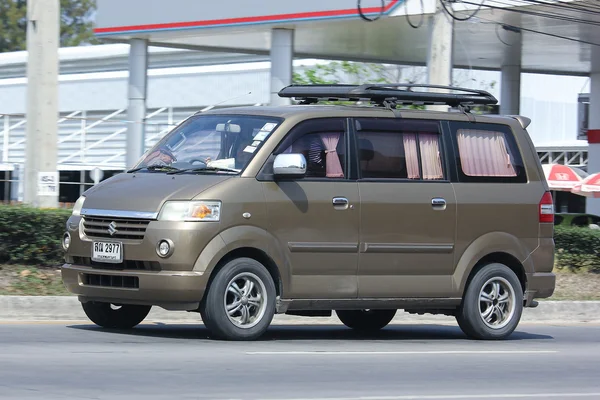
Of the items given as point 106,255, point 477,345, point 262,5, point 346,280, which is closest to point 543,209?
point 477,345

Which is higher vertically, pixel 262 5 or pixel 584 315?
pixel 262 5

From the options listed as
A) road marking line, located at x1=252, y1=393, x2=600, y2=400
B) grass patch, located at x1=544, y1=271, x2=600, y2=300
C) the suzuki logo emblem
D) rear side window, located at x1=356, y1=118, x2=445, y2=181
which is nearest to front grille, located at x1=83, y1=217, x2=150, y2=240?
the suzuki logo emblem

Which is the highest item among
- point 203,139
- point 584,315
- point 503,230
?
point 203,139

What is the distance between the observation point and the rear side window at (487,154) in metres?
11.3

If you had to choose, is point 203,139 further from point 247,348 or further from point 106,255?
point 247,348

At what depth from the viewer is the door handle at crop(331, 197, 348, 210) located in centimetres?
1027

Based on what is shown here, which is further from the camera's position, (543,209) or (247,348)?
(543,209)

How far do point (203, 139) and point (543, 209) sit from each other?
141 inches

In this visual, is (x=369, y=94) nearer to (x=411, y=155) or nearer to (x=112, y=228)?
(x=411, y=155)

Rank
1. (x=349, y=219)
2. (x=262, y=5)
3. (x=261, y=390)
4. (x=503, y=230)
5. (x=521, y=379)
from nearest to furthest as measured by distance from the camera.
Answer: (x=261, y=390) < (x=521, y=379) < (x=349, y=219) < (x=503, y=230) < (x=262, y=5)

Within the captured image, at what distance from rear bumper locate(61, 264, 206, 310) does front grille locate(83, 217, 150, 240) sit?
0.29m

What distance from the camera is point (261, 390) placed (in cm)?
732

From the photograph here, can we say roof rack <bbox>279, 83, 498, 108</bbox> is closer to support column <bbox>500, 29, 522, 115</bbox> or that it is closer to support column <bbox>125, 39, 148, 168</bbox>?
support column <bbox>125, 39, 148, 168</bbox>

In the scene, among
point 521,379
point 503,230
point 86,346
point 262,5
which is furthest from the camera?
point 262,5
